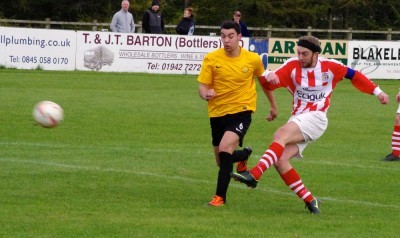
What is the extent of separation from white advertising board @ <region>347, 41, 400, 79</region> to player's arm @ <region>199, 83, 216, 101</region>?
23.7 m

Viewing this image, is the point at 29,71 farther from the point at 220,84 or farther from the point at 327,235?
the point at 327,235

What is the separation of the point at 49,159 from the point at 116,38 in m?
17.6

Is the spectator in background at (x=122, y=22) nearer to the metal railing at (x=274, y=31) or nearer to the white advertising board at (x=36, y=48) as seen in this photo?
the white advertising board at (x=36, y=48)

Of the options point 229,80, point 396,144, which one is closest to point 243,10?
point 396,144

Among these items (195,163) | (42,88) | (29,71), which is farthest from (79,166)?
(29,71)

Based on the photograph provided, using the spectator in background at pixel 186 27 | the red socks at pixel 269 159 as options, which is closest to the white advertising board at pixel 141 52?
the spectator in background at pixel 186 27

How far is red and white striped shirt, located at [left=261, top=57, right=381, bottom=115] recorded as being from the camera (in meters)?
10.4

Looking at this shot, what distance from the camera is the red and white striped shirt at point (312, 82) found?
1035 cm

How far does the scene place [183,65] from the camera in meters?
32.6

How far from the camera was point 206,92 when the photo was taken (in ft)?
34.8

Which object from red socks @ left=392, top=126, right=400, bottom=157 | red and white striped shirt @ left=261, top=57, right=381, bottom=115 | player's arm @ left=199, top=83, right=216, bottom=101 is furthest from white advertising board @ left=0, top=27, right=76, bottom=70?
Answer: red and white striped shirt @ left=261, top=57, right=381, bottom=115

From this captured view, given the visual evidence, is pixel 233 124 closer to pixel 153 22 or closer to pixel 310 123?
pixel 310 123

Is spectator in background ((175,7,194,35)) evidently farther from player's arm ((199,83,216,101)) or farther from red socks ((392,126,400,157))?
player's arm ((199,83,216,101))

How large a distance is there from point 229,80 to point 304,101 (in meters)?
0.90
